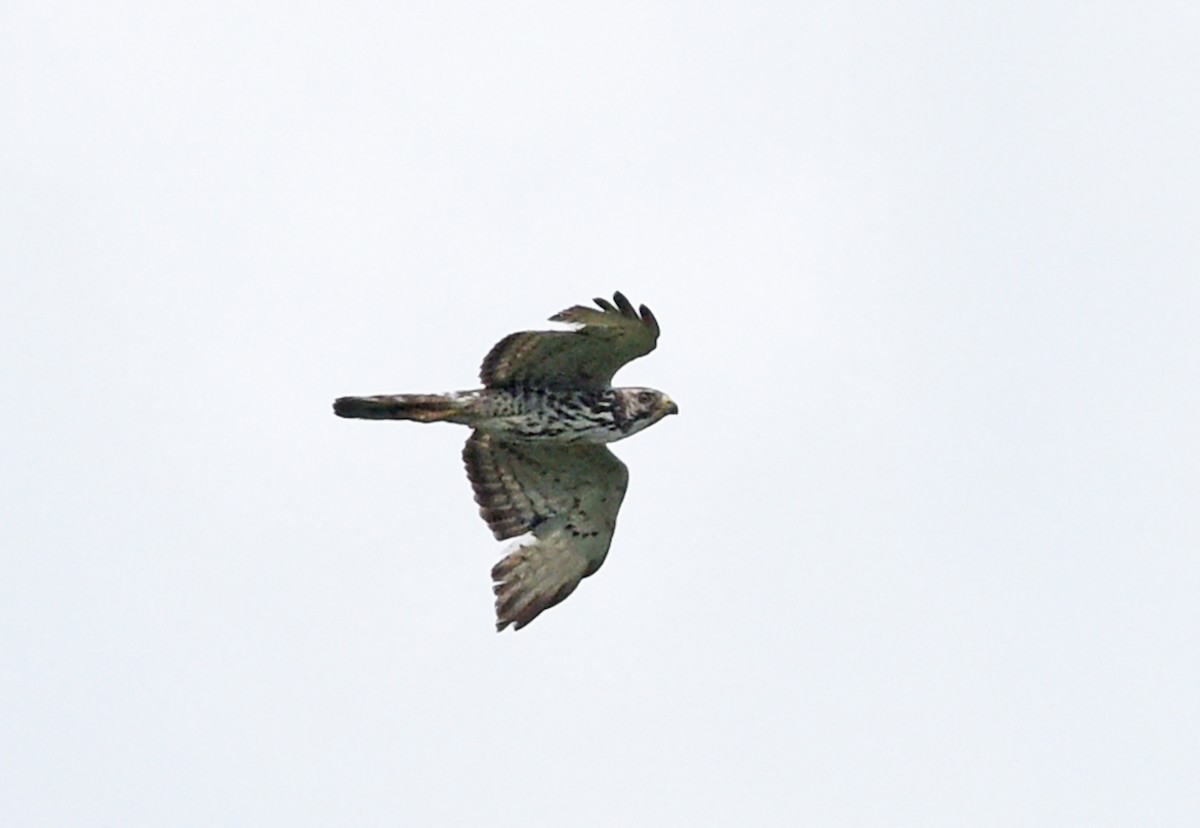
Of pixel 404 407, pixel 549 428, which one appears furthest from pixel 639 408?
pixel 404 407

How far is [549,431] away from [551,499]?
842 millimetres

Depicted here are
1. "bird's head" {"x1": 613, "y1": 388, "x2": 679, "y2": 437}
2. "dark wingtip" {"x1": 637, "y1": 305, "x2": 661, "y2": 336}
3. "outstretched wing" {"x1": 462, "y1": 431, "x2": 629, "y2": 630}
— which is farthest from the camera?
"outstretched wing" {"x1": 462, "y1": 431, "x2": 629, "y2": 630}

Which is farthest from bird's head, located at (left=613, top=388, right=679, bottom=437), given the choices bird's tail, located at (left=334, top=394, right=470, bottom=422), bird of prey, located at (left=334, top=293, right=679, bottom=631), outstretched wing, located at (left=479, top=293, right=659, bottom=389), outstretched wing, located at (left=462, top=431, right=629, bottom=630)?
bird's tail, located at (left=334, top=394, right=470, bottom=422)

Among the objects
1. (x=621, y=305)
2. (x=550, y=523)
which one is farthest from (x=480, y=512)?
(x=621, y=305)

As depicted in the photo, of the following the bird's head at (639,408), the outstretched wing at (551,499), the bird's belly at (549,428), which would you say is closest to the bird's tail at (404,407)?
the bird's belly at (549,428)

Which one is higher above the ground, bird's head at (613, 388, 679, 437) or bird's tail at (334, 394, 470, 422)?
bird's tail at (334, 394, 470, 422)

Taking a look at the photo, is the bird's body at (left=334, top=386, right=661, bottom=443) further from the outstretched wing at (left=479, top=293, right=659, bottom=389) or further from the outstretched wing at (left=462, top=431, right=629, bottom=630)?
the outstretched wing at (left=462, top=431, right=629, bottom=630)

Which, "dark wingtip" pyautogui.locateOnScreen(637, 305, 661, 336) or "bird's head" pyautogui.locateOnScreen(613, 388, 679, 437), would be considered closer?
"dark wingtip" pyautogui.locateOnScreen(637, 305, 661, 336)

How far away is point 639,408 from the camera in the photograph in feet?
65.0

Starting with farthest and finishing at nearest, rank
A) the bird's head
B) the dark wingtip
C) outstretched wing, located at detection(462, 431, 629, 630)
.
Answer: outstretched wing, located at detection(462, 431, 629, 630) < the bird's head < the dark wingtip

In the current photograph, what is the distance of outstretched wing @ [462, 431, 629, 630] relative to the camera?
20.1 metres

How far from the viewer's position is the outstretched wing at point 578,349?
1886 centimetres

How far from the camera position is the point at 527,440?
65.2 feet

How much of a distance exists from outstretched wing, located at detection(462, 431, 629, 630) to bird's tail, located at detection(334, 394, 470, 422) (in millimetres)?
513
